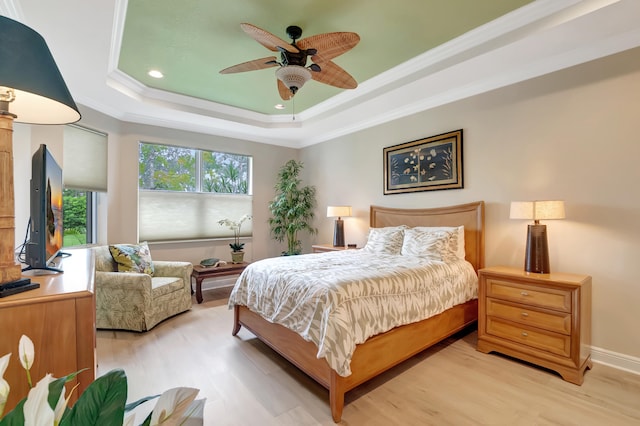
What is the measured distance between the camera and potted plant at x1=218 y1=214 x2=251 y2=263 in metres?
4.77

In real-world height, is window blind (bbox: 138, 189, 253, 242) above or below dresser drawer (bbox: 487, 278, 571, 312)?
above

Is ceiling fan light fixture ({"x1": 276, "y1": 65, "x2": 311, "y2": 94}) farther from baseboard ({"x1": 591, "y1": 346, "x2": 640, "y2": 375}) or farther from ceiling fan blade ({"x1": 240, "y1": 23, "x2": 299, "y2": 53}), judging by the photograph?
baseboard ({"x1": 591, "y1": 346, "x2": 640, "y2": 375})

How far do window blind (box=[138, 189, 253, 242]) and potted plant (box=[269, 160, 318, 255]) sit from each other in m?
0.51

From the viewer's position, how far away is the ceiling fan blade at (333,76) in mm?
2543

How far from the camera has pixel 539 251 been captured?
2645mm

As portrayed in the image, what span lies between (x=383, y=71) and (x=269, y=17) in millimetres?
1432

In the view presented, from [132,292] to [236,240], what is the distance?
2.23m

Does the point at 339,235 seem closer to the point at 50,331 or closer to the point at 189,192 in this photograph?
the point at 189,192

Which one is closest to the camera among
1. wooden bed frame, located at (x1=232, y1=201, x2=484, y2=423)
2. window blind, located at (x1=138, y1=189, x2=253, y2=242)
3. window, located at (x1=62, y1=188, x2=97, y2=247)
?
wooden bed frame, located at (x1=232, y1=201, x2=484, y2=423)

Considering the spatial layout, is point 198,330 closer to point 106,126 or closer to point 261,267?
point 261,267

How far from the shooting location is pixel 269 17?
2455 mm

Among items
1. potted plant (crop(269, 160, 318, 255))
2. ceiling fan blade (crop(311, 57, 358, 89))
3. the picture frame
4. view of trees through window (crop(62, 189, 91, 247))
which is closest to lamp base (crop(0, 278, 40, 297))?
ceiling fan blade (crop(311, 57, 358, 89))

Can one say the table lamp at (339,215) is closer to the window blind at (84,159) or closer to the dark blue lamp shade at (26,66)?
the window blind at (84,159)

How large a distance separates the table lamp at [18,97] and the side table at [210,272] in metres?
3.02
